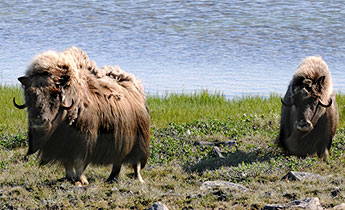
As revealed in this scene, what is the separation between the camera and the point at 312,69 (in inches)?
329

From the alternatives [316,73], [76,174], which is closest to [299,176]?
[316,73]

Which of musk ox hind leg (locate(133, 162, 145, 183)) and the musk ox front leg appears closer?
the musk ox front leg

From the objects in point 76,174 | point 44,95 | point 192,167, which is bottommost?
point 192,167

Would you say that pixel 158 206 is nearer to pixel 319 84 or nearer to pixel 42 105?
pixel 42 105

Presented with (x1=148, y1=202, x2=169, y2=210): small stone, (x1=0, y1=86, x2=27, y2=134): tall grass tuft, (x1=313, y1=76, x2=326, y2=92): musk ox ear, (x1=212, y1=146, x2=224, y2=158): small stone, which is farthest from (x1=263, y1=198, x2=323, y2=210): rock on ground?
(x1=0, y1=86, x2=27, y2=134): tall grass tuft

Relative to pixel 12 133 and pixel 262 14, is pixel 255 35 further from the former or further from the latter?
pixel 12 133

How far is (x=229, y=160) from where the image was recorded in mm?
8469

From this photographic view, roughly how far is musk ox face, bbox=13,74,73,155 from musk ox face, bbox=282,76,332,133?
290 cm

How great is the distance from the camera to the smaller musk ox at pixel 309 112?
8.20 meters

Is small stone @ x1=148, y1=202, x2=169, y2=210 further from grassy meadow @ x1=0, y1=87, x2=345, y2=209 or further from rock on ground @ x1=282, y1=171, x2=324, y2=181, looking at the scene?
rock on ground @ x1=282, y1=171, x2=324, y2=181

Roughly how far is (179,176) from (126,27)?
39.1 feet

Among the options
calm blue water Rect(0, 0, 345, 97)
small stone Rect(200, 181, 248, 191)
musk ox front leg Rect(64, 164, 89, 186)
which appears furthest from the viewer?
calm blue water Rect(0, 0, 345, 97)

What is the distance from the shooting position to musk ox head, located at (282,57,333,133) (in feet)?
26.8

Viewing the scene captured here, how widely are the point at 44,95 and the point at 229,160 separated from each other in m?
2.79
